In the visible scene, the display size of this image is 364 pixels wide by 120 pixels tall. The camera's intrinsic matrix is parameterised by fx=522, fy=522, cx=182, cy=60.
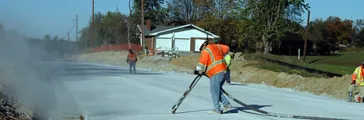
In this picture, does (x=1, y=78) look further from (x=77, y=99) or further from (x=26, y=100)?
(x=77, y=99)

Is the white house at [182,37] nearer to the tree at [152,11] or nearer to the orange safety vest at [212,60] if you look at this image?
the tree at [152,11]

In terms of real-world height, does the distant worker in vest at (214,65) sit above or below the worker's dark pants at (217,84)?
above

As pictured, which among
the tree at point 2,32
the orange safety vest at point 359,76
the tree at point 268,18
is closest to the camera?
the orange safety vest at point 359,76

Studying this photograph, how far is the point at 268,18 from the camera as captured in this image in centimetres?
6762

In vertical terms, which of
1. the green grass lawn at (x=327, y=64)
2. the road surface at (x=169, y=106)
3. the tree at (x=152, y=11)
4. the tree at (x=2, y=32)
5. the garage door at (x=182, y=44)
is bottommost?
the green grass lawn at (x=327, y=64)

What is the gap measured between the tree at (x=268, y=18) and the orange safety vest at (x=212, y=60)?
2196 inches

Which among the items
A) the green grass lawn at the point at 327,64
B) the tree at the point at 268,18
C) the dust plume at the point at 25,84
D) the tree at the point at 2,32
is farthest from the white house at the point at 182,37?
the tree at the point at 2,32

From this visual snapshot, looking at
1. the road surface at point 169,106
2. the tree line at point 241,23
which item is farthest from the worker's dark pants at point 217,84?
the tree line at point 241,23

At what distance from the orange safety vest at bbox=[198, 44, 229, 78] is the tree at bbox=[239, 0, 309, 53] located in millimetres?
55775

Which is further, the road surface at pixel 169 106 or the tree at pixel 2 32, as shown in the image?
the tree at pixel 2 32

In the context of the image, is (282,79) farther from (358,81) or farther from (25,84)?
(25,84)

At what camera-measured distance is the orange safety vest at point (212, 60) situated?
37.2 ft

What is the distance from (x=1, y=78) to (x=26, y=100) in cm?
441

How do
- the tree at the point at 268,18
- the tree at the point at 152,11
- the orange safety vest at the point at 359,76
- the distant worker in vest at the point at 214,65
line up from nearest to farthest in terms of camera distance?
1. the distant worker in vest at the point at 214,65
2. the orange safety vest at the point at 359,76
3. the tree at the point at 268,18
4. the tree at the point at 152,11
